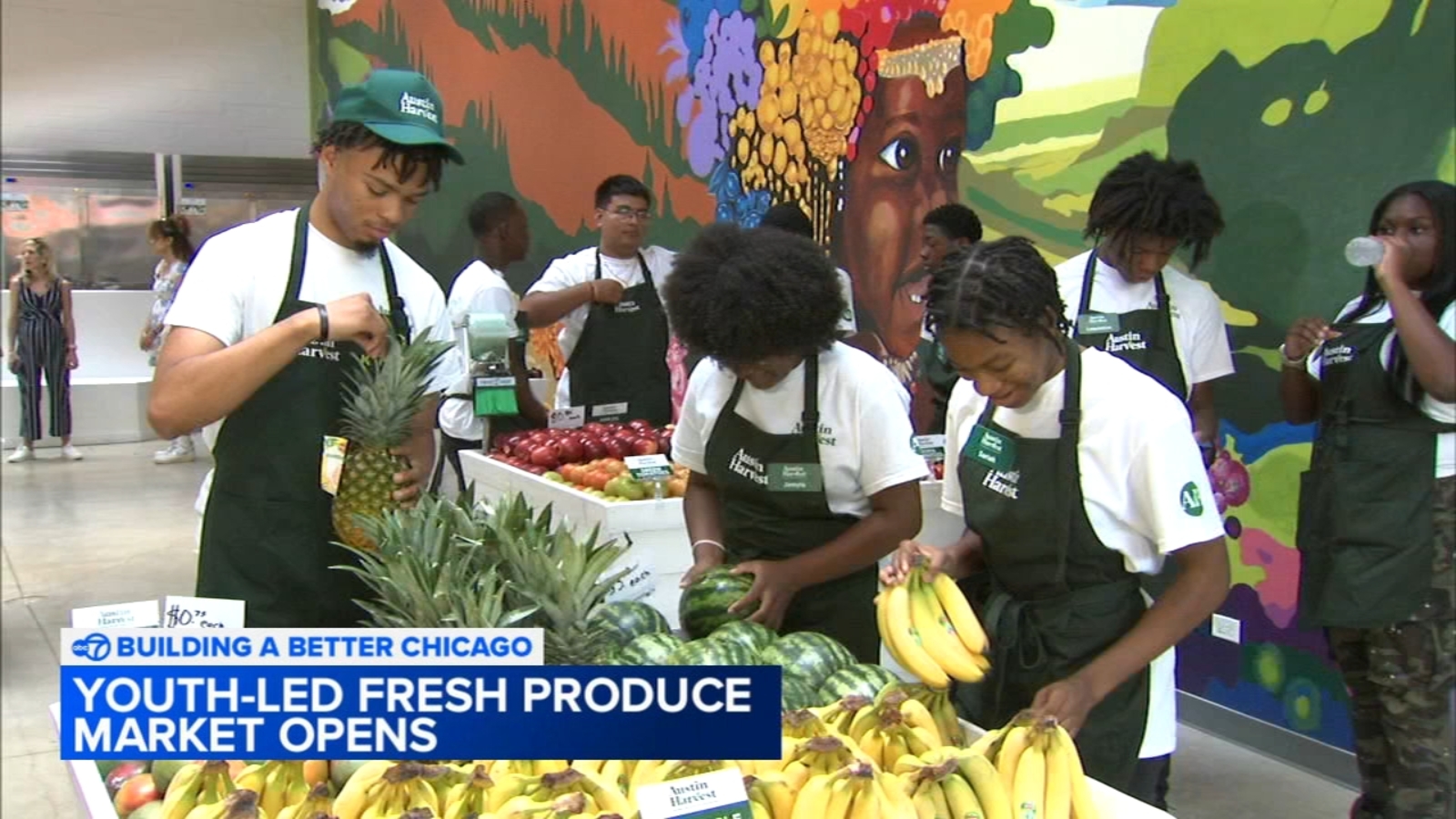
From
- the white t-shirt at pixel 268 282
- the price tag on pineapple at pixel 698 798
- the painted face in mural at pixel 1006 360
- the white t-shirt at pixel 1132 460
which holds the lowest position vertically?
the price tag on pineapple at pixel 698 798

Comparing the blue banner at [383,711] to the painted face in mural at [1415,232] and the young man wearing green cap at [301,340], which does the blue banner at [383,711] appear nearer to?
the young man wearing green cap at [301,340]

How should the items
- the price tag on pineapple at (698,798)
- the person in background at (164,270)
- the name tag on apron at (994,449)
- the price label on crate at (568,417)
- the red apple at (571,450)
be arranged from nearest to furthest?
1. the price tag on pineapple at (698,798)
2. the person in background at (164,270)
3. the name tag on apron at (994,449)
4. the price label on crate at (568,417)
5. the red apple at (571,450)

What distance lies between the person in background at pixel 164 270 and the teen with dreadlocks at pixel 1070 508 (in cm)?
108

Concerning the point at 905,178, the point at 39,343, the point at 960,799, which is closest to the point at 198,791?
the point at 39,343

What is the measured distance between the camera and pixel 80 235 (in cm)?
148

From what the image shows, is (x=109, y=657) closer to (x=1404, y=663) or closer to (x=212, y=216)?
(x=212, y=216)

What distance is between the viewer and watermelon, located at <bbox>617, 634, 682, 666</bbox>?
1873 mm

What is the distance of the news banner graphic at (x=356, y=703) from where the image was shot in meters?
1.34

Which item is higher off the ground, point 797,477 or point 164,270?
point 164,270

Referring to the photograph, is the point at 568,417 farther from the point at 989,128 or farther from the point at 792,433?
the point at 989,128

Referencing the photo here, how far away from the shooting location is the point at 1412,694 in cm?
296

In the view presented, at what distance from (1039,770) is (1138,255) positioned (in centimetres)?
239

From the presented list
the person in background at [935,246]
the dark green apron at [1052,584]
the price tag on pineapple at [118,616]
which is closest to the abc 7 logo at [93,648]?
the price tag on pineapple at [118,616]

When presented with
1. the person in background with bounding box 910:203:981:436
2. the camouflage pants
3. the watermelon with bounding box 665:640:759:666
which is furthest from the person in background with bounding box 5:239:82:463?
the person in background with bounding box 910:203:981:436
